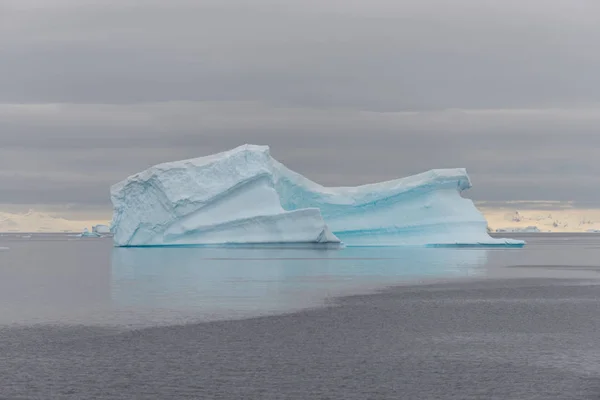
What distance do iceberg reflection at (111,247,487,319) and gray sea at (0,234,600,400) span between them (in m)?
0.12

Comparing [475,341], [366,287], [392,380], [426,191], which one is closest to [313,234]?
[426,191]

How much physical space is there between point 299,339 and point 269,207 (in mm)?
32689

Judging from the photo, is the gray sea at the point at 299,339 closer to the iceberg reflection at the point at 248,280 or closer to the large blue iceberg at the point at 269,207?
the iceberg reflection at the point at 248,280

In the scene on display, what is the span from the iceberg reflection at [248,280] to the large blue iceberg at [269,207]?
4223 millimetres

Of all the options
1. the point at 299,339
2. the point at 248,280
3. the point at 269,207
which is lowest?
the point at 299,339

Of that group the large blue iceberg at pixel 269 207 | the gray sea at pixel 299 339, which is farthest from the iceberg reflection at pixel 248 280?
the large blue iceberg at pixel 269 207

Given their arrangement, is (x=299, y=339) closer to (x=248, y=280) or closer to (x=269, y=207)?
(x=248, y=280)

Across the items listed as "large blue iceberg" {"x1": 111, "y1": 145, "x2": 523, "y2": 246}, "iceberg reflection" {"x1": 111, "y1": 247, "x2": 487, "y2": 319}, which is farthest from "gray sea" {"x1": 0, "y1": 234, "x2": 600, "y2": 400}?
"large blue iceberg" {"x1": 111, "y1": 145, "x2": 523, "y2": 246}

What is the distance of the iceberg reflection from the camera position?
66.4 feet

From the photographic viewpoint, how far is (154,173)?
150 ft

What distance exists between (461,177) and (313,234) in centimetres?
977

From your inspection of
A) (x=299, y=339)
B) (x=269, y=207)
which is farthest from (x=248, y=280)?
(x=269, y=207)

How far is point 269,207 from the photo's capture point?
47.3 m

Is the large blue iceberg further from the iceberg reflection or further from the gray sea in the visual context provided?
the gray sea
